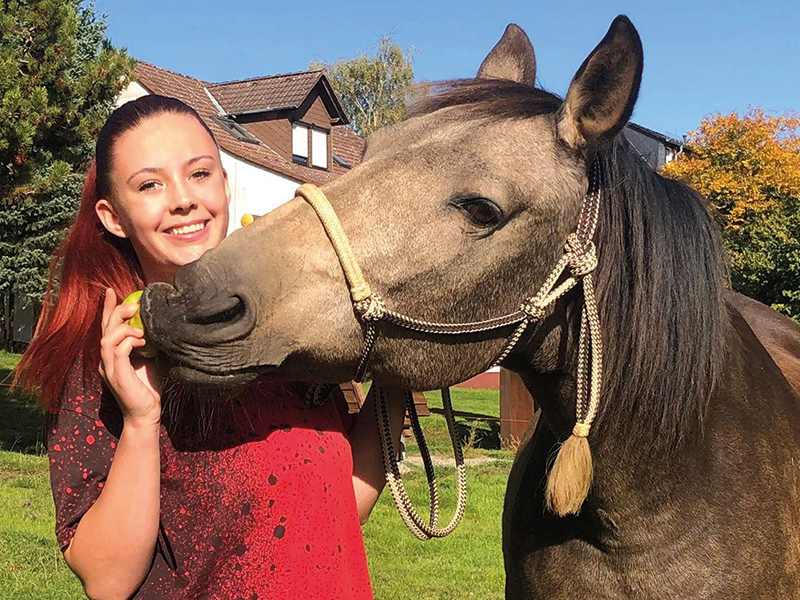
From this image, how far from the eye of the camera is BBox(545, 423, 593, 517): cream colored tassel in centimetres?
199

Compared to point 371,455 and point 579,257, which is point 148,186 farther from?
point 579,257

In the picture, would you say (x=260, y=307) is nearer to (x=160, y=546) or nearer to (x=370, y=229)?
(x=370, y=229)

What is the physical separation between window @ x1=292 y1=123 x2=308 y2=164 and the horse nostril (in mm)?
20162

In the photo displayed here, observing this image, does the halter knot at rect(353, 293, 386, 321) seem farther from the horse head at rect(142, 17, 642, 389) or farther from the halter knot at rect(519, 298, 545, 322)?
the halter knot at rect(519, 298, 545, 322)

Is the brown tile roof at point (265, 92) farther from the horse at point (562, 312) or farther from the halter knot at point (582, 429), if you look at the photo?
the halter knot at point (582, 429)

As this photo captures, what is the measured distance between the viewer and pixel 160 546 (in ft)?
5.75

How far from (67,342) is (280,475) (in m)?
0.58

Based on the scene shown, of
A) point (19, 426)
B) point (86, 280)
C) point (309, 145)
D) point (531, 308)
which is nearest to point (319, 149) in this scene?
point (309, 145)

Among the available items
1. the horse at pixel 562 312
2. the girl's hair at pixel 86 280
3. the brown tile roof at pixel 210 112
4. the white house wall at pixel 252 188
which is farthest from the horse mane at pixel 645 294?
the white house wall at pixel 252 188

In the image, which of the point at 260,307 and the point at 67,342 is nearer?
the point at 260,307

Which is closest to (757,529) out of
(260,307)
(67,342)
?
(260,307)

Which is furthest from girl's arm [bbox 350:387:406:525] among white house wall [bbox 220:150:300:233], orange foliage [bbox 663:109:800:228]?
orange foliage [bbox 663:109:800:228]

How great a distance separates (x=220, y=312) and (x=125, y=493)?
1.37 feet

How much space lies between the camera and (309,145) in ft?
71.6
